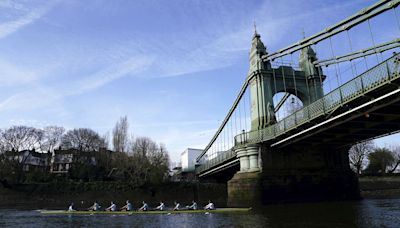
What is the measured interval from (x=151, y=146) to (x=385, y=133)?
124ft

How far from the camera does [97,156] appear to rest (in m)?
60.1

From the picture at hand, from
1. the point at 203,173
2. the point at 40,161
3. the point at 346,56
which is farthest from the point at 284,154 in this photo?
the point at 40,161

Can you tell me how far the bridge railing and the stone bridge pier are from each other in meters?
2.08

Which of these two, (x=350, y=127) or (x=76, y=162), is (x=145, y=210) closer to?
(x=350, y=127)

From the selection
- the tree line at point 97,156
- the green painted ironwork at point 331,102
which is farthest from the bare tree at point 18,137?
the green painted ironwork at point 331,102

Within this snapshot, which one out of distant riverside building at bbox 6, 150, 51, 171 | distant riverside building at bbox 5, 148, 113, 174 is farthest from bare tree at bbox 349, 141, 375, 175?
distant riverside building at bbox 6, 150, 51, 171

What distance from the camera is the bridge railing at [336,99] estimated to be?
15.0m

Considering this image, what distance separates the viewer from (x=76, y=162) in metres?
59.4

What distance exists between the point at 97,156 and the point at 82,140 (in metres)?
5.18

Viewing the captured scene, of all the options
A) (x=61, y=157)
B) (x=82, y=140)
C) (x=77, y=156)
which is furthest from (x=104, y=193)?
(x=61, y=157)

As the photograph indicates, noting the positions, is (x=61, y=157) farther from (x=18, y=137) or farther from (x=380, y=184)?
(x=380, y=184)

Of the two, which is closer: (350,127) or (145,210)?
(350,127)

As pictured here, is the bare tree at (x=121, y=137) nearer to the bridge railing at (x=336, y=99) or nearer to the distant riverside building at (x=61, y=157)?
the distant riverside building at (x=61, y=157)

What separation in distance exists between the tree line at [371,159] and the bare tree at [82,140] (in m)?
45.5
